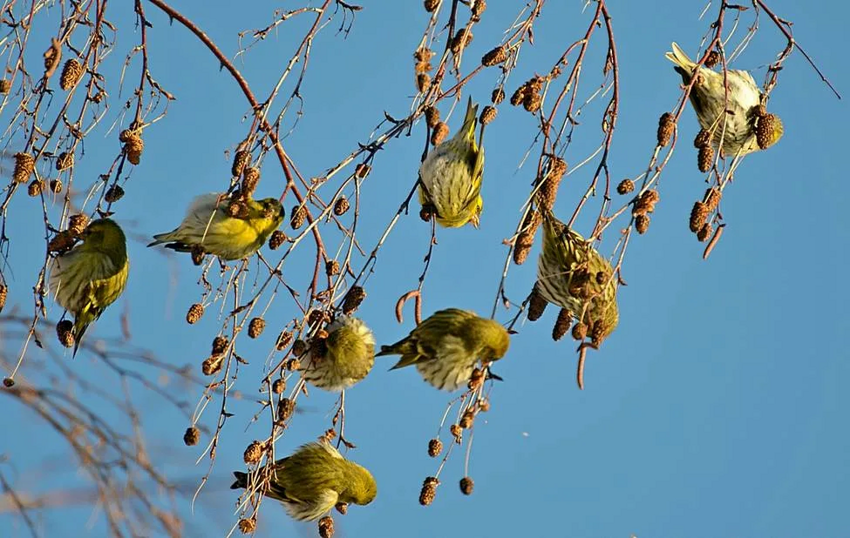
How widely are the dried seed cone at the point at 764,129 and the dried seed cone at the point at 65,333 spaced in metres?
2.33

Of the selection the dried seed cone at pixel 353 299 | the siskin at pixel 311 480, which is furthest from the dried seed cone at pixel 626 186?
the siskin at pixel 311 480

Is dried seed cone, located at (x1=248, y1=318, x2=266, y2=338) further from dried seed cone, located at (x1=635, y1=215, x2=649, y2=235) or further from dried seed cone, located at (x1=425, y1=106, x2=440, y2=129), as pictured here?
dried seed cone, located at (x1=635, y1=215, x2=649, y2=235)

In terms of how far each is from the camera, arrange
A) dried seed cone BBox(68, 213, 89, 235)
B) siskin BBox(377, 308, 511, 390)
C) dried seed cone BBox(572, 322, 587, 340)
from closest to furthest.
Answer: dried seed cone BBox(572, 322, 587, 340)
siskin BBox(377, 308, 511, 390)
dried seed cone BBox(68, 213, 89, 235)

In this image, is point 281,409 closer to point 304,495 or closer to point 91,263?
point 304,495

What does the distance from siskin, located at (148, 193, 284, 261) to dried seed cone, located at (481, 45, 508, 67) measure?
0.80 metres

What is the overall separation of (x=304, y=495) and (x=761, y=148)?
1.92 meters

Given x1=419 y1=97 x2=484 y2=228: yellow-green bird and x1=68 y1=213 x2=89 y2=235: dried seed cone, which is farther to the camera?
x1=419 y1=97 x2=484 y2=228: yellow-green bird

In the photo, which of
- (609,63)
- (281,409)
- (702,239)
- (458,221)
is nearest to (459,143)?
(458,221)

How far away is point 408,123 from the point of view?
277 centimetres

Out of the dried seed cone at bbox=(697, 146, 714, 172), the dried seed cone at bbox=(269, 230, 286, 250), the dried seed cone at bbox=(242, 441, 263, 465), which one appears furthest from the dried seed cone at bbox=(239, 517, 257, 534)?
the dried seed cone at bbox=(697, 146, 714, 172)

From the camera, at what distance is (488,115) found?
3049mm

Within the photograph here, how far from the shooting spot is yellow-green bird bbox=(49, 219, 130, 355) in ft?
11.6

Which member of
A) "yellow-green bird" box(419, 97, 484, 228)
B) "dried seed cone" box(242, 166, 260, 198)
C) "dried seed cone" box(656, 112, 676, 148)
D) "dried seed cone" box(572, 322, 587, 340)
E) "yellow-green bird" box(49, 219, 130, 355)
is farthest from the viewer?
"yellow-green bird" box(49, 219, 130, 355)

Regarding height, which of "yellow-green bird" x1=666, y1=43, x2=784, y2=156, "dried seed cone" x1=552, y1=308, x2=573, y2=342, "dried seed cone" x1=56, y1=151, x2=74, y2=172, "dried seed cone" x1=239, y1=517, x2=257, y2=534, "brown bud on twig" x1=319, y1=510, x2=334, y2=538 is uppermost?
"yellow-green bird" x1=666, y1=43, x2=784, y2=156
